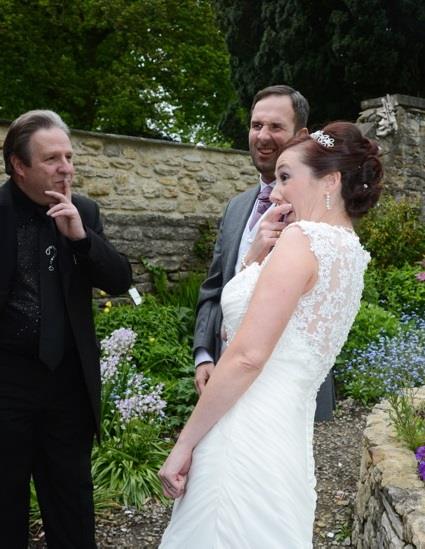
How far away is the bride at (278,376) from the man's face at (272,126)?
0.67 m

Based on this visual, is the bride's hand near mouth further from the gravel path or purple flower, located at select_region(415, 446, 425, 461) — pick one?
the gravel path

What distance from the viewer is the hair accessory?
1.96m

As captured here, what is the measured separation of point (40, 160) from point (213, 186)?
608 centimetres

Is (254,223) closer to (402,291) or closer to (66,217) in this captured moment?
(66,217)

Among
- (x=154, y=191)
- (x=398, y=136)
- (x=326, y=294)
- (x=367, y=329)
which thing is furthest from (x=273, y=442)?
(x=398, y=136)

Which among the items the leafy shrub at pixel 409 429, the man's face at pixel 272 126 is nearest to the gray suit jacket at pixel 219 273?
the man's face at pixel 272 126

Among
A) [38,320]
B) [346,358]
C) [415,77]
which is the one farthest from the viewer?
[415,77]

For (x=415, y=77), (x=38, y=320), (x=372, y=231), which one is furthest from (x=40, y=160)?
(x=415, y=77)

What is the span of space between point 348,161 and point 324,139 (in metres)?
0.10

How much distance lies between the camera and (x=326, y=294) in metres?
1.81

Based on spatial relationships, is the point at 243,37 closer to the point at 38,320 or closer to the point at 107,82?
the point at 107,82

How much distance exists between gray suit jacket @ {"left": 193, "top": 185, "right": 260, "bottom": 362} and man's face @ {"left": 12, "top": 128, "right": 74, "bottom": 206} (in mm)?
722

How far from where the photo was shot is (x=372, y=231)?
27.9ft

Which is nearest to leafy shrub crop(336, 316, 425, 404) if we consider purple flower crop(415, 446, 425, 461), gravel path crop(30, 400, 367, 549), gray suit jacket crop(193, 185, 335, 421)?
gravel path crop(30, 400, 367, 549)
